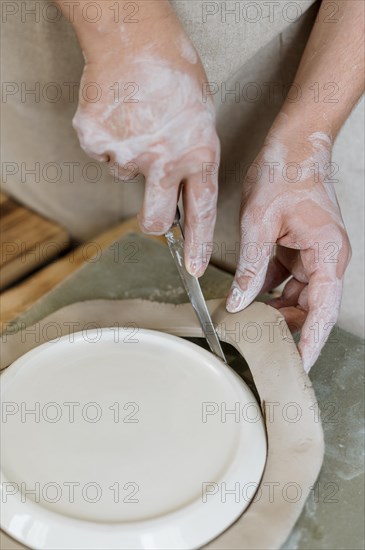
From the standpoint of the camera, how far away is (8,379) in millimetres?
826

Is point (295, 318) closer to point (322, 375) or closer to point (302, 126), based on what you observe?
point (322, 375)

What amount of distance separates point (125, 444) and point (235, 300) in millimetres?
277

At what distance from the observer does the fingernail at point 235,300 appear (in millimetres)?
926

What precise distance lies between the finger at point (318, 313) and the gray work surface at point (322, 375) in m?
0.09

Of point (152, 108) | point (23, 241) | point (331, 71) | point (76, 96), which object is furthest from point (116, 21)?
point (23, 241)

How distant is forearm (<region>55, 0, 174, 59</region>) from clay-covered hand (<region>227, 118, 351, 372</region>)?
26 cm

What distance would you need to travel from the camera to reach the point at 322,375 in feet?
3.16

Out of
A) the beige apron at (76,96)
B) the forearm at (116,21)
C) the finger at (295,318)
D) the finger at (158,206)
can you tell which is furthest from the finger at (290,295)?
the forearm at (116,21)

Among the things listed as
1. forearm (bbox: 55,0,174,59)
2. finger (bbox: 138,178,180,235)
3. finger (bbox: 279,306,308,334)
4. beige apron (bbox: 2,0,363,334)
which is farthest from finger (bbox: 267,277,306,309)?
forearm (bbox: 55,0,174,59)

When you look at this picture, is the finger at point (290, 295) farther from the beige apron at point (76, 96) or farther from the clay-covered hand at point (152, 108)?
the clay-covered hand at point (152, 108)

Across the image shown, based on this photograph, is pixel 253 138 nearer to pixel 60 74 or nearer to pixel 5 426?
pixel 60 74

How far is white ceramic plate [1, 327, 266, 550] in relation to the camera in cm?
69

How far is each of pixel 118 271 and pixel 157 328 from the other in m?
0.20

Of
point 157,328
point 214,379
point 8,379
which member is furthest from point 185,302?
point 8,379
